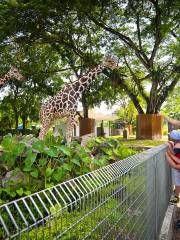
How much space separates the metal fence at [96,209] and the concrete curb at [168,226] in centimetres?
64

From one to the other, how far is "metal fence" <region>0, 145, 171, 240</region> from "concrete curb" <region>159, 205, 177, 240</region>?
25.3 inches

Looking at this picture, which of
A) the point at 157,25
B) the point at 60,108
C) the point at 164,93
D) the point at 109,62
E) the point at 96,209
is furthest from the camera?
the point at 164,93

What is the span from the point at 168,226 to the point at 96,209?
370 cm

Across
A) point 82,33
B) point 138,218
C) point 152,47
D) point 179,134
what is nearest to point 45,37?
point 82,33

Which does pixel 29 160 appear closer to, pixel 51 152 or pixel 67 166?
pixel 51 152

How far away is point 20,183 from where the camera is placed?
5.44 metres

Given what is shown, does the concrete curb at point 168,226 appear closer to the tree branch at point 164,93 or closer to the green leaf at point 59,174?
the green leaf at point 59,174

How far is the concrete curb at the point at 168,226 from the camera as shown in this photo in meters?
5.64

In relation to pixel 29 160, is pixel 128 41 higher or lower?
higher

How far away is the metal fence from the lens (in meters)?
1.95

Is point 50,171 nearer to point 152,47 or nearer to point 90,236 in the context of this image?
point 90,236

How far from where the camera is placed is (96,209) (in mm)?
2590

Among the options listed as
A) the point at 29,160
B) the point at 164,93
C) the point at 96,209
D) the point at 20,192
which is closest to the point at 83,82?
the point at 29,160

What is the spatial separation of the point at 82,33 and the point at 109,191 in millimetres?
25796
